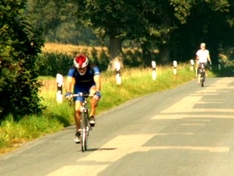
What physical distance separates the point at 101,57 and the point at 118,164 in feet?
185

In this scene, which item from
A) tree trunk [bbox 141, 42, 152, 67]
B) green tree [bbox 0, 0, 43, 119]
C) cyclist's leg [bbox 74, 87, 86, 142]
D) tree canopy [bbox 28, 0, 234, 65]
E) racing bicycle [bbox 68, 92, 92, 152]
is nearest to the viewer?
racing bicycle [bbox 68, 92, 92, 152]

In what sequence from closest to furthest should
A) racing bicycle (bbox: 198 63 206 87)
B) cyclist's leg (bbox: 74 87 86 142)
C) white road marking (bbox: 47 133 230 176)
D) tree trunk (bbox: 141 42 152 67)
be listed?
white road marking (bbox: 47 133 230 176) → cyclist's leg (bbox: 74 87 86 142) → racing bicycle (bbox: 198 63 206 87) → tree trunk (bbox: 141 42 152 67)

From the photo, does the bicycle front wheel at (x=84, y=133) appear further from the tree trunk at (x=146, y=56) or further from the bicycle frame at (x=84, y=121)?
the tree trunk at (x=146, y=56)

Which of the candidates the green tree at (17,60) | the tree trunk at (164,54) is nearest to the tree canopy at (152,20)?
the tree trunk at (164,54)

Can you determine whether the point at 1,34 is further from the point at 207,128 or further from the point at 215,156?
the point at 215,156

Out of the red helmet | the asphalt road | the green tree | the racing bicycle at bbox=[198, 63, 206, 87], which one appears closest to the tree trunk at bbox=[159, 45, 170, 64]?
the racing bicycle at bbox=[198, 63, 206, 87]

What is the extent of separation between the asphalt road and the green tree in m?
1.29

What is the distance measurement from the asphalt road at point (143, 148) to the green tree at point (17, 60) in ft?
4.24

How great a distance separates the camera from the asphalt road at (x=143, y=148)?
11914 millimetres

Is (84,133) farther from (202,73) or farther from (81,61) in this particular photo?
(202,73)

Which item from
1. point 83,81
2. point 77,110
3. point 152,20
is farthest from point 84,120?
point 152,20

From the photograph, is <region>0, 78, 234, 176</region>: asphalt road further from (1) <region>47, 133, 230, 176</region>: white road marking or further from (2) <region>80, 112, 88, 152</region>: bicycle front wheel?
(2) <region>80, 112, 88, 152</region>: bicycle front wheel

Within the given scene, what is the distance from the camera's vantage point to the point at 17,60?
18.9 m

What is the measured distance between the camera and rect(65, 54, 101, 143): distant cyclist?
1468 centimetres
